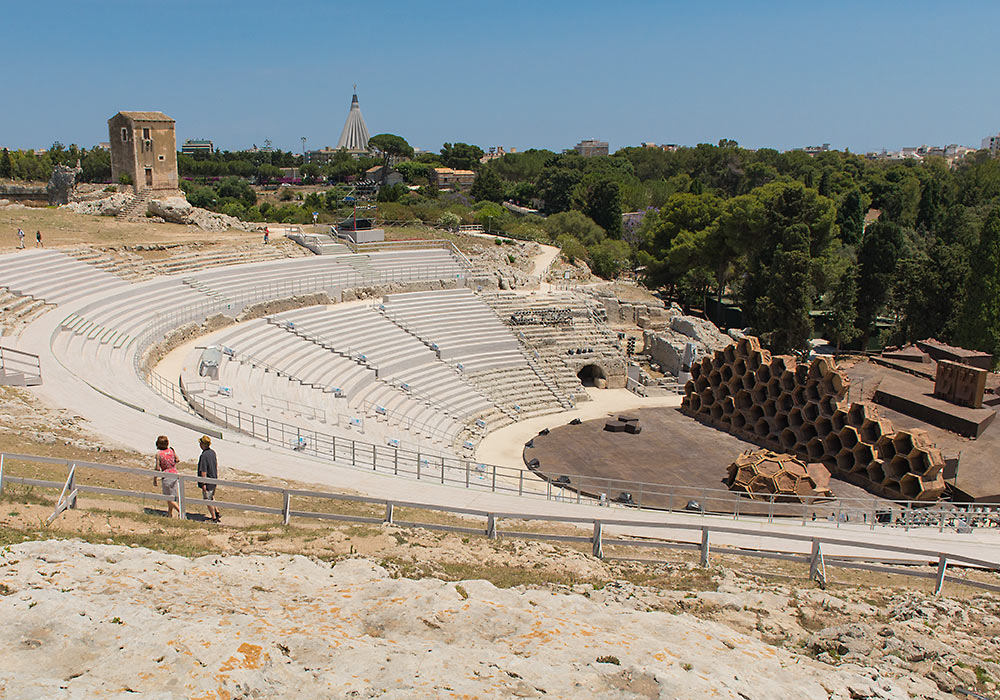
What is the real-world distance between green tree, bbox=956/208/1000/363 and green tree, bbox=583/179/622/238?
109 feet

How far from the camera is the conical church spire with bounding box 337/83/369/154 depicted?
590 feet

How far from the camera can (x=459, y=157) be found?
122 meters

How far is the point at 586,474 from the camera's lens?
982 inches

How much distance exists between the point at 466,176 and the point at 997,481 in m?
96.0

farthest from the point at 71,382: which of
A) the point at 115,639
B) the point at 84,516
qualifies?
the point at 115,639

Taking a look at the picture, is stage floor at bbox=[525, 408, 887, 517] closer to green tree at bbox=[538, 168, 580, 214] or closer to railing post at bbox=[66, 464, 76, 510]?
railing post at bbox=[66, 464, 76, 510]

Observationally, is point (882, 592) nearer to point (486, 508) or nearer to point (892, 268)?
point (486, 508)

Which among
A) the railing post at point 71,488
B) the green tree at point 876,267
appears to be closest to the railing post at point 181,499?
the railing post at point 71,488

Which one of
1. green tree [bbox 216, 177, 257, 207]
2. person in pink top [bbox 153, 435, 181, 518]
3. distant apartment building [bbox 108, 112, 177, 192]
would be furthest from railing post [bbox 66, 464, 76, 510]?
green tree [bbox 216, 177, 257, 207]

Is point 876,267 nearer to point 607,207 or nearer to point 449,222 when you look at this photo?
point 449,222

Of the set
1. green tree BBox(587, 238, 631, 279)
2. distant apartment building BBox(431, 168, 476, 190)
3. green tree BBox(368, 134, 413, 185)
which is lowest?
green tree BBox(587, 238, 631, 279)

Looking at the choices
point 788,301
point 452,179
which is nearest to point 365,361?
point 788,301

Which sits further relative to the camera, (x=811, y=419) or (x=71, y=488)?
(x=811, y=419)

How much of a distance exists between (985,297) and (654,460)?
24.3m
